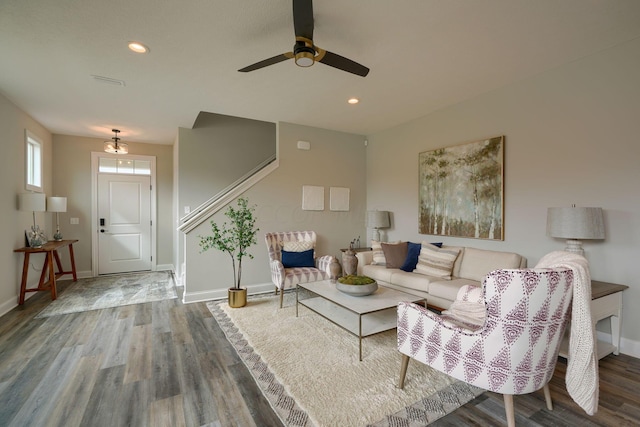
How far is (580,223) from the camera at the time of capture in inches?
100

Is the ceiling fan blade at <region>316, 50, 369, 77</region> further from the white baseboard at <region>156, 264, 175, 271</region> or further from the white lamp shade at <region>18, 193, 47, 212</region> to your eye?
the white baseboard at <region>156, 264, 175, 271</region>

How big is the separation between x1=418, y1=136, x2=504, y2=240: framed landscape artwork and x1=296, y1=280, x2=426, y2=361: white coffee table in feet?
4.99

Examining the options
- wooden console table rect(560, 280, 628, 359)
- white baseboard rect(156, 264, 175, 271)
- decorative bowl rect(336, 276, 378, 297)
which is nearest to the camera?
wooden console table rect(560, 280, 628, 359)

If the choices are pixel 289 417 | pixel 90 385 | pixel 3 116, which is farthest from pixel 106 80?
pixel 289 417

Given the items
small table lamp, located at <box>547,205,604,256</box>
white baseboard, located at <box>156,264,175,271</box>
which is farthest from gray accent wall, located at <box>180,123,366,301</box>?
Answer: small table lamp, located at <box>547,205,604,256</box>

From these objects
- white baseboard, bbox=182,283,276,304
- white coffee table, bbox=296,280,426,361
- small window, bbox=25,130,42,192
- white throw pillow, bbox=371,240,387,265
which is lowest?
white baseboard, bbox=182,283,276,304

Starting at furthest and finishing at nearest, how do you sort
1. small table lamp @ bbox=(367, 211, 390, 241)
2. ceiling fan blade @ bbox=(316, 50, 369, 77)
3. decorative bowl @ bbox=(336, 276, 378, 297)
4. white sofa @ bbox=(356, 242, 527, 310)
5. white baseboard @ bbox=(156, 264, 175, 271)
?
white baseboard @ bbox=(156, 264, 175, 271) < small table lamp @ bbox=(367, 211, 390, 241) < white sofa @ bbox=(356, 242, 527, 310) < decorative bowl @ bbox=(336, 276, 378, 297) < ceiling fan blade @ bbox=(316, 50, 369, 77)

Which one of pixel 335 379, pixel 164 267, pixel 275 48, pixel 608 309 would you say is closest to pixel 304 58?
pixel 275 48

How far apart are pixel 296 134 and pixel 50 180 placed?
4.41 meters

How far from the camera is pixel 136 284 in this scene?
16.5 ft

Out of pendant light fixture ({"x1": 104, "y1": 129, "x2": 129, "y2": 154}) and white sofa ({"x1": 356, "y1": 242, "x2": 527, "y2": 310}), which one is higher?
pendant light fixture ({"x1": 104, "y1": 129, "x2": 129, "y2": 154})

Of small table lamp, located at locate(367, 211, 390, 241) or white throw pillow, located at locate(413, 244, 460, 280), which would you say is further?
small table lamp, located at locate(367, 211, 390, 241)

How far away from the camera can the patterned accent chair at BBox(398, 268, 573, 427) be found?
146cm

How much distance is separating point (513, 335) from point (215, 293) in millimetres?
3728
